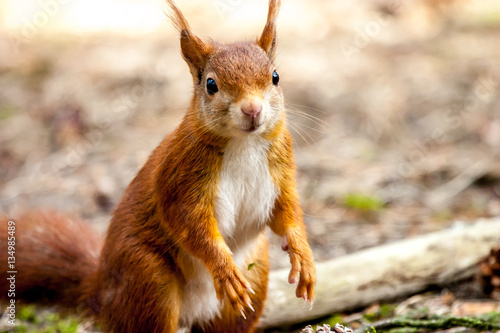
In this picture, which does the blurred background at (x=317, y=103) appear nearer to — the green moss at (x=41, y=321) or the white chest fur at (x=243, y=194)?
the white chest fur at (x=243, y=194)

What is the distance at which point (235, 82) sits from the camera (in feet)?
8.17

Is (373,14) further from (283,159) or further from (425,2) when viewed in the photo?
(283,159)

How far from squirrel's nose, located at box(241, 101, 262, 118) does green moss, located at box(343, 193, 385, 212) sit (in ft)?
8.32

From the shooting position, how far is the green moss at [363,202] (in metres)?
4.72

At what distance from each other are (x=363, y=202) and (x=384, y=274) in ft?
4.55

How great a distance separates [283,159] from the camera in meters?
2.76

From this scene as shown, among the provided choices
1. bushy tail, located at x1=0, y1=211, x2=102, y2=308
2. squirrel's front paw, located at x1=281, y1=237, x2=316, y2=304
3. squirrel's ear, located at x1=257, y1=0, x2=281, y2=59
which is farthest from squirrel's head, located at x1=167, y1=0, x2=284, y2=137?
bushy tail, located at x1=0, y1=211, x2=102, y2=308

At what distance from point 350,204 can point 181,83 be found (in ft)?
9.29

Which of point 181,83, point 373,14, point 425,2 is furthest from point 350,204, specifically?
point 425,2

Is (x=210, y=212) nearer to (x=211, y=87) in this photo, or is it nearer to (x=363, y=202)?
(x=211, y=87)

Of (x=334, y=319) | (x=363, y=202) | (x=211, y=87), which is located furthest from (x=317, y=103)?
(x=211, y=87)

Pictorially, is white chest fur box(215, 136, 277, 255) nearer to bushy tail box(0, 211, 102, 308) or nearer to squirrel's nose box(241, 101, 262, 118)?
squirrel's nose box(241, 101, 262, 118)

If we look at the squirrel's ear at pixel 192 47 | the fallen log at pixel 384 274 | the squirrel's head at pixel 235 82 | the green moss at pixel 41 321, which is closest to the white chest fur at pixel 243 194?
the squirrel's head at pixel 235 82

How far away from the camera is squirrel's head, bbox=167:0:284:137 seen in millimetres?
2435
